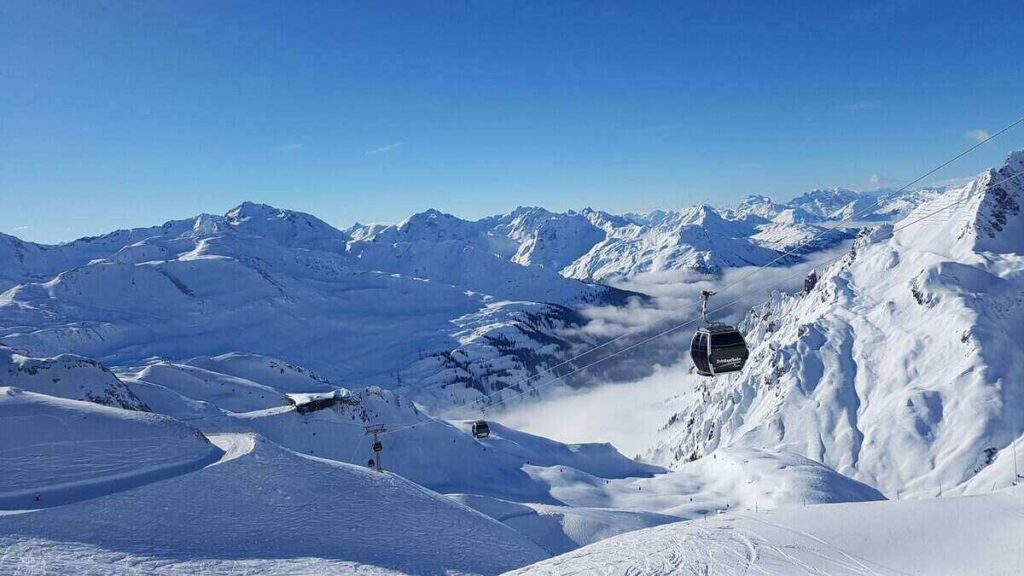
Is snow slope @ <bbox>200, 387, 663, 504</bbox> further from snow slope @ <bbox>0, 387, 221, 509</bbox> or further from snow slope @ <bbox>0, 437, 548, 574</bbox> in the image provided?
snow slope @ <bbox>0, 437, 548, 574</bbox>

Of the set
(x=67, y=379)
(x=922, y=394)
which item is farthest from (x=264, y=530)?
(x=922, y=394)

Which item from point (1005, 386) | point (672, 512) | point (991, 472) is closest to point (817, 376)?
point (1005, 386)

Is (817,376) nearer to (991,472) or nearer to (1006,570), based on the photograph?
(991,472)

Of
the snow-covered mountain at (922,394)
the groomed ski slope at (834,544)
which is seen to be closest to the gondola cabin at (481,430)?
the groomed ski slope at (834,544)

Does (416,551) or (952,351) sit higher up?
(416,551)

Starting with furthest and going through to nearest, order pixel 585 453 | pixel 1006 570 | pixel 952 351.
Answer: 1. pixel 952 351
2. pixel 585 453
3. pixel 1006 570

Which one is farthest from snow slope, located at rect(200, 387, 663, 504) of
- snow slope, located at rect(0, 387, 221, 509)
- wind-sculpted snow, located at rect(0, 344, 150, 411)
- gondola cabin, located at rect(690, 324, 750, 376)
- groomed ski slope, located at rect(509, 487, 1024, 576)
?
groomed ski slope, located at rect(509, 487, 1024, 576)
